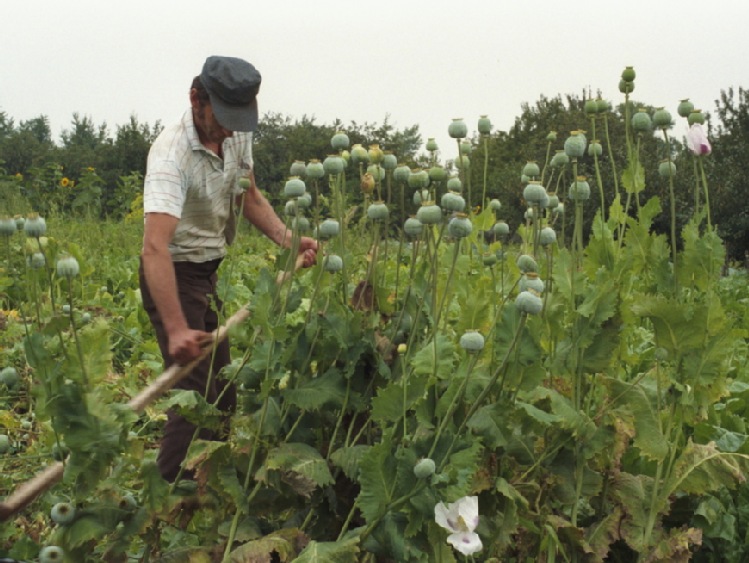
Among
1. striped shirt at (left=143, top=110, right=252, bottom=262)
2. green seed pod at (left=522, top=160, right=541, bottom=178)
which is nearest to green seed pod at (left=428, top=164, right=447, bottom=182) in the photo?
green seed pod at (left=522, top=160, right=541, bottom=178)

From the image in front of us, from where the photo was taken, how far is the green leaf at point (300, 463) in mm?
2076

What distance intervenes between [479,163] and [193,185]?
17.7 metres

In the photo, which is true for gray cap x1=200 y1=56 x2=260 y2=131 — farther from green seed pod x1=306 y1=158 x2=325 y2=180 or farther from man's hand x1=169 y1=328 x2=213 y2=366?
green seed pod x1=306 y1=158 x2=325 y2=180

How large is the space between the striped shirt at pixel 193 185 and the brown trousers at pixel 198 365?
8 centimetres

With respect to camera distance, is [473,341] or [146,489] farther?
[146,489]

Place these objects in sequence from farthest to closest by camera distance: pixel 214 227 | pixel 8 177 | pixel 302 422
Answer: pixel 8 177
pixel 214 227
pixel 302 422

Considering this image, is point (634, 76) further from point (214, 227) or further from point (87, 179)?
point (87, 179)

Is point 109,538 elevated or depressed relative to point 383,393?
depressed

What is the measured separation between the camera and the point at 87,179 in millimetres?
13102

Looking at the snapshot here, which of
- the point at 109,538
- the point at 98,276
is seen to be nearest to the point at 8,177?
the point at 98,276

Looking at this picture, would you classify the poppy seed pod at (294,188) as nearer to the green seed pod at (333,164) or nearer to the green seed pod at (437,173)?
the green seed pod at (333,164)

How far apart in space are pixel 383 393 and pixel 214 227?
5.94 ft

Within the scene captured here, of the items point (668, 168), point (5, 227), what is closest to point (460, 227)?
point (668, 168)

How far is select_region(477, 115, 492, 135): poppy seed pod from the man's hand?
36.7 inches
